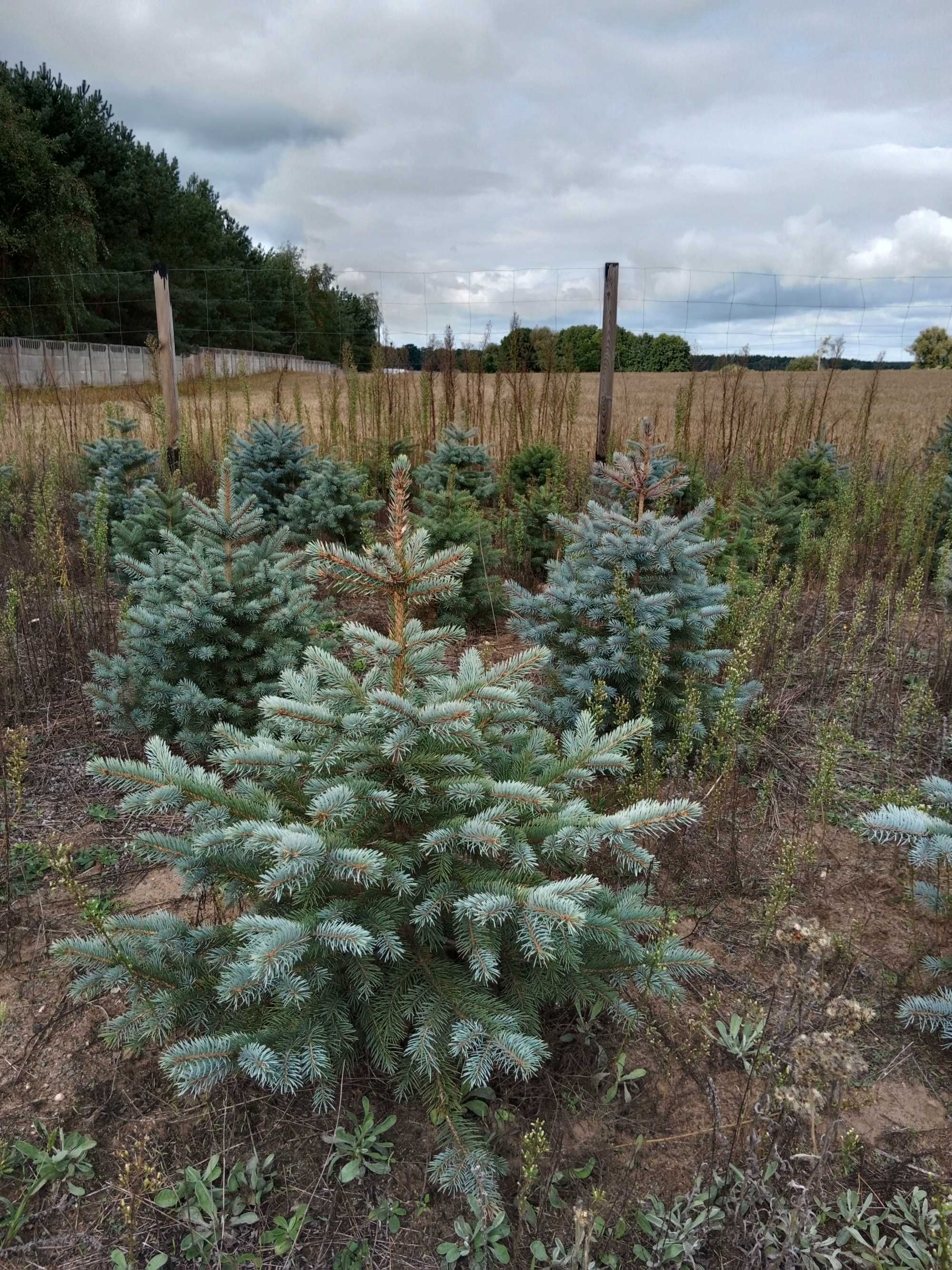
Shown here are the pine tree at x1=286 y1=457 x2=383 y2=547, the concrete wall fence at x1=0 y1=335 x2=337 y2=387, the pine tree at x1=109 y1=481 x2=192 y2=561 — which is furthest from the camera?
the concrete wall fence at x1=0 y1=335 x2=337 y2=387

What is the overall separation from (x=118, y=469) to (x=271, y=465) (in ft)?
3.47

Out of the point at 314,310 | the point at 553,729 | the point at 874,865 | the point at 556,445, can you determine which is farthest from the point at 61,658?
the point at 314,310

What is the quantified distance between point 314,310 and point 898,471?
11.1 meters

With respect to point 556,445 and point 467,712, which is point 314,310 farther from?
point 467,712

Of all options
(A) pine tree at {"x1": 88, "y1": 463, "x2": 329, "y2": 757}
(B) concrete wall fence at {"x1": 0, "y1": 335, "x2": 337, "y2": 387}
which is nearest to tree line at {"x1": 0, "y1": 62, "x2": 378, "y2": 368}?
(B) concrete wall fence at {"x1": 0, "y1": 335, "x2": 337, "y2": 387}

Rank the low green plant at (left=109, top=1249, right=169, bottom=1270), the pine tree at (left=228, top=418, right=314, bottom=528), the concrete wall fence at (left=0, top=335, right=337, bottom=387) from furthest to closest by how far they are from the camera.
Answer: the concrete wall fence at (left=0, top=335, right=337, bottom=387)
the pine tree at (left=228, top=418, right=314, bottom=528)
the low green plant at (left=109, top=1249, right=169, bottom=1270)

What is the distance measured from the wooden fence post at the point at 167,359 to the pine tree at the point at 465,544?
2.70m

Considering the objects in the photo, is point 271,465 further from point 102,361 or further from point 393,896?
point 102,361

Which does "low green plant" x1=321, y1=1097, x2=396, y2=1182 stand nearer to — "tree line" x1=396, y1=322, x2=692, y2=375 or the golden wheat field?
the golden wheat field

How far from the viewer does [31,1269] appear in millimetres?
1437

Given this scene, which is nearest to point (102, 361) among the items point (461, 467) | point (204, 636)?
point (461, 467)

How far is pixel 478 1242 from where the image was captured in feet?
4.77

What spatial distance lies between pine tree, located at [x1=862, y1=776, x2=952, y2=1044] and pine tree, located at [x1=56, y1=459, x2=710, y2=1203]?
592 millimetres

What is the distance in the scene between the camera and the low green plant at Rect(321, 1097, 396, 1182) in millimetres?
1569
